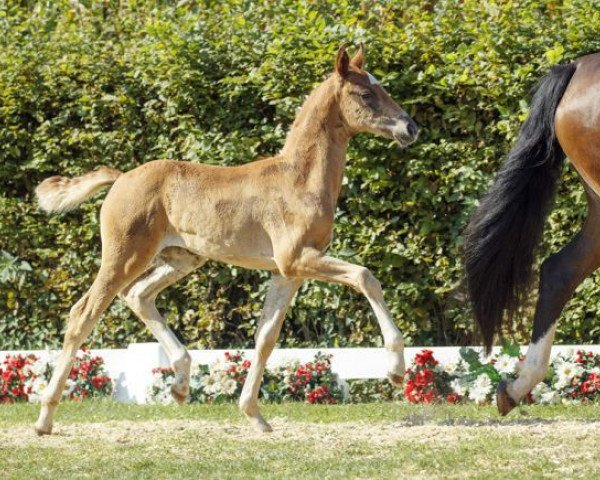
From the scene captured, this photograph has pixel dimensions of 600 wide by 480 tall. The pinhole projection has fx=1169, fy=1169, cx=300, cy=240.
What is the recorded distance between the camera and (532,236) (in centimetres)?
686

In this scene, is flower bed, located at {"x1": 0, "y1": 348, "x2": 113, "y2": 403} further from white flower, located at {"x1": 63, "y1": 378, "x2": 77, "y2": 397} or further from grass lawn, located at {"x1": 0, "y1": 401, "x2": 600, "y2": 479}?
grass lawn, located at {"x1": 0, "y1": 401, "x2": 600, "y2": 479}

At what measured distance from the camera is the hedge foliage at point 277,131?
8758 millimetres

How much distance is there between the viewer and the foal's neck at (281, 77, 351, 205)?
679cm

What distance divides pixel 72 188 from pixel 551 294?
2.99 metres

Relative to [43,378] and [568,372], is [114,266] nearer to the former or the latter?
[43,378]

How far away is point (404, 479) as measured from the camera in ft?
16.4

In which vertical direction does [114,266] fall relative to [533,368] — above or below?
above

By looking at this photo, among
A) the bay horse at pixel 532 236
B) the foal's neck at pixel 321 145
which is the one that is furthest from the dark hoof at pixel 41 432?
the bay horse at pixel 532 236

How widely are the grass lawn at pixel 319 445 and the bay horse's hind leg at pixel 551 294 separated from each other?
22cm

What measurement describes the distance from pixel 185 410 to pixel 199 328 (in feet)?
5.42

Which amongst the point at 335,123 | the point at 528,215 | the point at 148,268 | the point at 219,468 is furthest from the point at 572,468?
the point at 148,268

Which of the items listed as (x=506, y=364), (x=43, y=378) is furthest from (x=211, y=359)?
(x=506, y=364)

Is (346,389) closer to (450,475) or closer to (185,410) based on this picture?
(185,410)

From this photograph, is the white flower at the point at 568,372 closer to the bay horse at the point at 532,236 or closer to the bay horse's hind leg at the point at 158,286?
the bay horse at the point at 532,236
